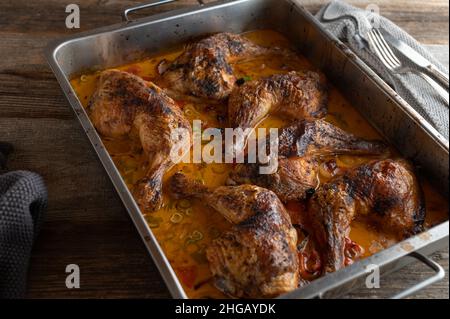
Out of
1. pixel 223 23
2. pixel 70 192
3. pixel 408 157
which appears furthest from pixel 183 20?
pixel 408 157

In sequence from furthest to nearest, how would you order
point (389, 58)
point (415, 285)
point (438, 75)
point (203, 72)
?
point (389, 58)
point (438, 75)
point (203, 72)
point (415, 285)

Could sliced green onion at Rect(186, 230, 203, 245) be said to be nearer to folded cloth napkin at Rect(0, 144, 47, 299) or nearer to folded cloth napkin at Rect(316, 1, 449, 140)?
folded cloth napkin at Rect(0, 144, 47, 299)

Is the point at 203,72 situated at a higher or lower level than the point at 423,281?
higher

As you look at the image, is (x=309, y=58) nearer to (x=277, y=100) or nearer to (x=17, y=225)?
(x=277, y=100)

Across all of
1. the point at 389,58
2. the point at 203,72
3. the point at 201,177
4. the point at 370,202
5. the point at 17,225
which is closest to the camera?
the point at 17,225

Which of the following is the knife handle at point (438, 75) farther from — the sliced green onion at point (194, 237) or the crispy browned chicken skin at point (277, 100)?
the sliced green onion at point (194, 237)

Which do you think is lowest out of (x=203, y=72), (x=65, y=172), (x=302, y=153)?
(x=65, y=172)

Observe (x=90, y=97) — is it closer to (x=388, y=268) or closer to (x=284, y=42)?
(x=284, y=42)

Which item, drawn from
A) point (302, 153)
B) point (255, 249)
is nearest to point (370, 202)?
point (302, 153)
